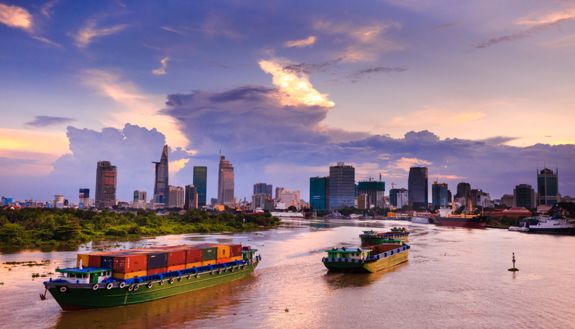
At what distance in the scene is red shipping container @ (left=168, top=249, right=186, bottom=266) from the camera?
44.9 meters

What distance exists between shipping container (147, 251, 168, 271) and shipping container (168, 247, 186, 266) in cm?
54

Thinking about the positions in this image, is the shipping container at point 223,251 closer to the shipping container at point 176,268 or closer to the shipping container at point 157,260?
the shipping container at point 176,268

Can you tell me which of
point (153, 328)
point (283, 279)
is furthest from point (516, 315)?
point (153, 328)

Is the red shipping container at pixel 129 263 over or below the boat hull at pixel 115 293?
over

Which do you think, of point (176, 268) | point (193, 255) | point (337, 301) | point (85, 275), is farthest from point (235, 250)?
point (85, 275)

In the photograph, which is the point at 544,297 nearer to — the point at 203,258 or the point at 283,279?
the point at 283,279

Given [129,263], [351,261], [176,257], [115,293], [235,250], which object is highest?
[129,263]

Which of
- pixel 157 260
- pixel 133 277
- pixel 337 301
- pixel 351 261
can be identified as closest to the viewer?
pixel 133 277

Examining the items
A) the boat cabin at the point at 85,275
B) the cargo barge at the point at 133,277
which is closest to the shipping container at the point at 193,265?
the cargo barge at the point at 133,277

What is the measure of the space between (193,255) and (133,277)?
29.9 ft

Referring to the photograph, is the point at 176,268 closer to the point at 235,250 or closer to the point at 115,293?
the point at 115,293

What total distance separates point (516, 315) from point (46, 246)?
77.1m

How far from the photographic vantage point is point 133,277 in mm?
40281

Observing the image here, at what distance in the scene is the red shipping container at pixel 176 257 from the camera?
147ft
